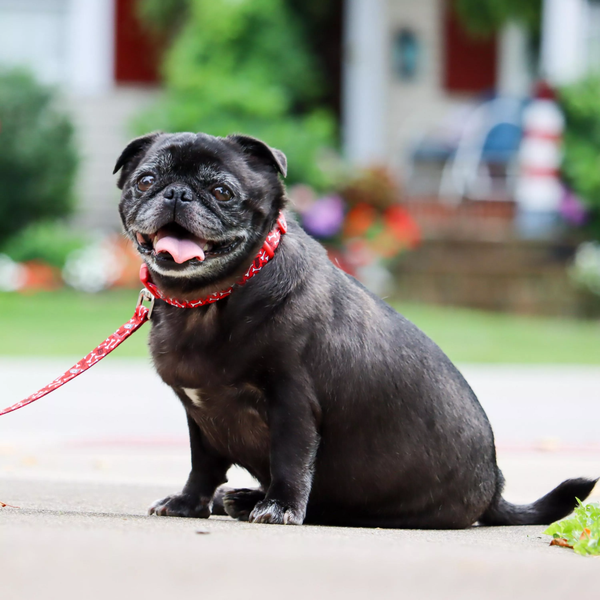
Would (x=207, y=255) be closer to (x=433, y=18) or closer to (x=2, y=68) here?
(x=2, y=68)

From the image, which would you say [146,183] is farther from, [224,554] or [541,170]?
Answer: [541,170]

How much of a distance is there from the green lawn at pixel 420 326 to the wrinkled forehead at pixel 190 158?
24.1ft

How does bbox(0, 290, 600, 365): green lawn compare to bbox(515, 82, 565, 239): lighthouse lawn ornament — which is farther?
bbox(515, 82, 565, 239): lighthouse lawn ornament

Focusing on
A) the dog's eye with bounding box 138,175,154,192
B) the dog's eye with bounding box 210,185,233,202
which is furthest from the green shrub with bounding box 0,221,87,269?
the dog's eye with bounding box 210,185,233,202

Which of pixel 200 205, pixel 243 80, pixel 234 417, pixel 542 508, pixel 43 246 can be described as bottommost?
pixel 43 246

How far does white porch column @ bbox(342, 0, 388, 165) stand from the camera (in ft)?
56.6

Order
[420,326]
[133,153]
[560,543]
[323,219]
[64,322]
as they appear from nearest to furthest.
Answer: [560,543] < [133,153] < [420,326] < [64,322] < [323,219]

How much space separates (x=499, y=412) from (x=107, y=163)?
36.5 feet

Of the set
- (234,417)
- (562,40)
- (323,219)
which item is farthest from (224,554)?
(562,40)

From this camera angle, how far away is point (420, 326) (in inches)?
477

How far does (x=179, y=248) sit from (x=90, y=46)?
1480 centimetres

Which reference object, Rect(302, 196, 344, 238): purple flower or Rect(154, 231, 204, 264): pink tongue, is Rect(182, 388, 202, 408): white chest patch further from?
Rect(302, 196, 344, 238): purple flower

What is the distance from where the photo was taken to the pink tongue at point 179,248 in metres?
3.46

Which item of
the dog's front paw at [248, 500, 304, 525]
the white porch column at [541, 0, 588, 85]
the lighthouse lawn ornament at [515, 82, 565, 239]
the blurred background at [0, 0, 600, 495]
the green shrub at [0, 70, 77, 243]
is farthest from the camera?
the white porch column at [541, 0, 588, 85]
